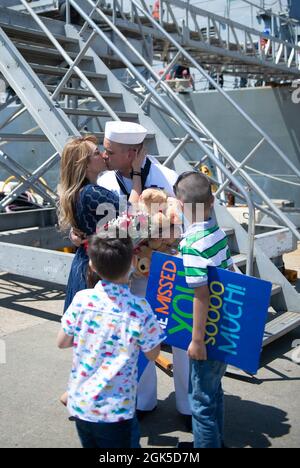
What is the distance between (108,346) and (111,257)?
402 mm

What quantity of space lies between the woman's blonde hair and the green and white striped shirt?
2.54ft

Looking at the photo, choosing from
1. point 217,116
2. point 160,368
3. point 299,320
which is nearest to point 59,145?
point 160,368

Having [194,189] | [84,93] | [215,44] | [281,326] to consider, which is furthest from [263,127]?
[194,189]

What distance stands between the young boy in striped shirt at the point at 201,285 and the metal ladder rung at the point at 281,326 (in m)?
1.70

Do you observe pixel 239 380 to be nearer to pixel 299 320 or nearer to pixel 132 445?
pixel 299 320

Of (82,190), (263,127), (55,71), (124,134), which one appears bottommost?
(82,190)

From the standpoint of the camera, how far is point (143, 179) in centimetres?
357

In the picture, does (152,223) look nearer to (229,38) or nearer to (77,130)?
(77,130)

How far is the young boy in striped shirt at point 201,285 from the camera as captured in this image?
2812 millimetres

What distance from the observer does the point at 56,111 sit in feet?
18.5

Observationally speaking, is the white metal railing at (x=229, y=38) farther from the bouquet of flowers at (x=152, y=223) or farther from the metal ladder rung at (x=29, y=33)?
the bouquet of flowers at (x=152, y=223)

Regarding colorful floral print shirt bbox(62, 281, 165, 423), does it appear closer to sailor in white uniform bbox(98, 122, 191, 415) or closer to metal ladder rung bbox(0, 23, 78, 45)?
sailor in white uniform bbox(98, 122, 191, 415)

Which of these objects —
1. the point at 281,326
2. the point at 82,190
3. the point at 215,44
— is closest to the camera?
the point at 82,190

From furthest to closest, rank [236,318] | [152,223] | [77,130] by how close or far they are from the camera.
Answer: [77,130], [152,223], [236,318]
